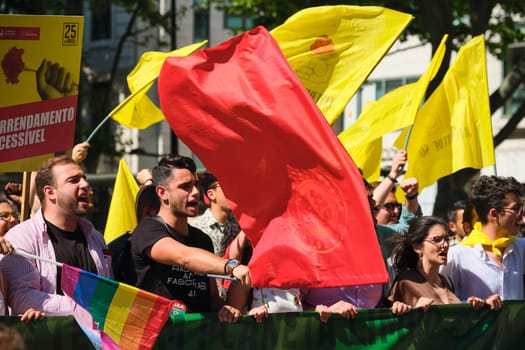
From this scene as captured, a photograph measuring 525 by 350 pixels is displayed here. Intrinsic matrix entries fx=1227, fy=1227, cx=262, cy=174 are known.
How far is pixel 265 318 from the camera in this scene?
253 inches

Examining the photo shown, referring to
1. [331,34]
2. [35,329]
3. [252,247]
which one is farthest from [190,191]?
[331,34]

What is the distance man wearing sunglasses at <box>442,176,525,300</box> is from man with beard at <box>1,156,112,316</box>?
2.31m

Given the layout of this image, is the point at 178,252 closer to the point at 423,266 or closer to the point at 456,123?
the point at 423,266

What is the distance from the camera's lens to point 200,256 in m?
6.02

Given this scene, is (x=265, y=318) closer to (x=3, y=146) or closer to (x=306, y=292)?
(x=306, y=292)

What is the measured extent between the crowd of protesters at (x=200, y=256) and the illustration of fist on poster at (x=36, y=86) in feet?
0.94

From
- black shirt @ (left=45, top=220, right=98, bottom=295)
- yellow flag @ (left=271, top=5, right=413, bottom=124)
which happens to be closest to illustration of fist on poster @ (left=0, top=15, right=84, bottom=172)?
black shirt @ (left=45, top=220, right=98, bottom=295)

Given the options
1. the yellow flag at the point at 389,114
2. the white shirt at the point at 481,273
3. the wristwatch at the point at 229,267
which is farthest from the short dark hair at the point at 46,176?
the yellow flag at the point at 389,114

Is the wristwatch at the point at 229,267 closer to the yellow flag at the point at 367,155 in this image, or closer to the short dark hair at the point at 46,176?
the short dark hair at the point at 46,176

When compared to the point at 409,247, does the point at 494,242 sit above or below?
below

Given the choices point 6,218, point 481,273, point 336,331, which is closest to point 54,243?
point 6,218

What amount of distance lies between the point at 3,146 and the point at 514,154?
27.6 metres

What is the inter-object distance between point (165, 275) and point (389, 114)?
3.66 metres

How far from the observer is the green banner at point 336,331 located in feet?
20.2
